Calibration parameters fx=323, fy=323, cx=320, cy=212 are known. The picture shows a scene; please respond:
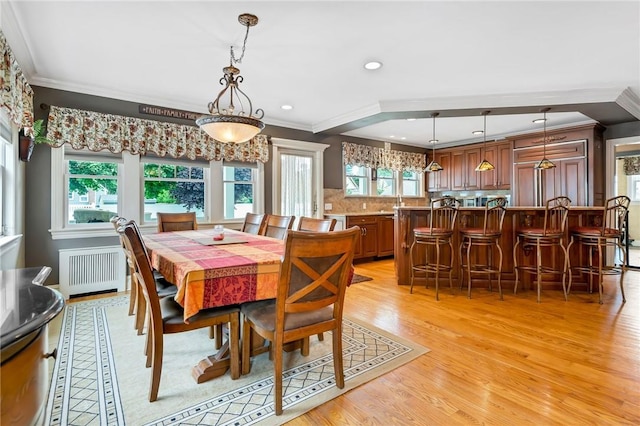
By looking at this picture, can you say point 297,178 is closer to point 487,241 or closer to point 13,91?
point 487,241

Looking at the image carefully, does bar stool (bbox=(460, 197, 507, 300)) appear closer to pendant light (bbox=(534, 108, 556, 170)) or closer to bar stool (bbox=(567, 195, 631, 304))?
bar stool (bbox=(567, 195, 631, 304))

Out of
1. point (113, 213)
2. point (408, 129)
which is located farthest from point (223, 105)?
point (408, 129)

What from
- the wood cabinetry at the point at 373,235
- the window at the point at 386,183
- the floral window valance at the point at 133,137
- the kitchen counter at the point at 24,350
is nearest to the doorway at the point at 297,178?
the floral window valance at the point at 133,137

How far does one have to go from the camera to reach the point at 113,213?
3973 mm

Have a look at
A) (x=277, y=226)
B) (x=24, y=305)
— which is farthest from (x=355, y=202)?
(x=24, y=305)

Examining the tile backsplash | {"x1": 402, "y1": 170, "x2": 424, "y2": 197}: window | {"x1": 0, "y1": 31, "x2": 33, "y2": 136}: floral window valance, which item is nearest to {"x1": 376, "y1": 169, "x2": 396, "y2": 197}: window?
the tile backsplash

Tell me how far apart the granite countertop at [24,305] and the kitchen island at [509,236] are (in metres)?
3.83

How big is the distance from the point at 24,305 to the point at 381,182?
653 centimetres

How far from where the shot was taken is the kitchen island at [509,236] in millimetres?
3900

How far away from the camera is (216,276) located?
168 cm

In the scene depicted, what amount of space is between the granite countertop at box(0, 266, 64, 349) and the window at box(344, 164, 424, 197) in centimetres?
545

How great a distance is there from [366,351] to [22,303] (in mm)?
2042

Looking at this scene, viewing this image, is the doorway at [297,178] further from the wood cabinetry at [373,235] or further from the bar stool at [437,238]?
the bar stool at [437,238]

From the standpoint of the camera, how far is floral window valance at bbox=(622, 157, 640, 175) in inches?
278
